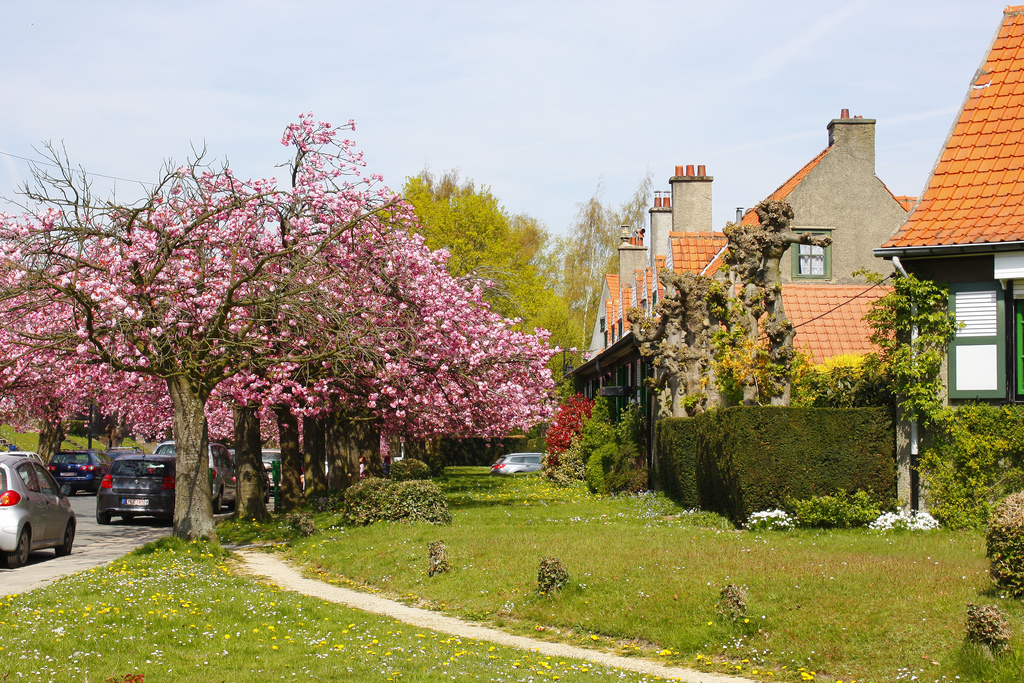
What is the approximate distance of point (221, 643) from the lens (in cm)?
846

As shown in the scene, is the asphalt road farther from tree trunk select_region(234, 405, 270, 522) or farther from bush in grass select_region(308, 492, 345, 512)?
bush in grass select_region(308, 492, 345, 512)

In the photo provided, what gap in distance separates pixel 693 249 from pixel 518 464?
745 inches

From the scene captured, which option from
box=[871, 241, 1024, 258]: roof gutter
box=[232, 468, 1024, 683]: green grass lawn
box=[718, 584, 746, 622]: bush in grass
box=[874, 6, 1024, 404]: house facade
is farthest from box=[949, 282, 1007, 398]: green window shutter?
box=[718, 584, 746, 622]: bush in grass

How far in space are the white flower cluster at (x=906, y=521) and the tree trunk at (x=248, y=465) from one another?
12064 mm

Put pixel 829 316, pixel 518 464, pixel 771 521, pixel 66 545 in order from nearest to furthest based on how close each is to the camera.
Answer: pixel 771 521
pixel 66 545
pixel 829 316
pixel 518 464

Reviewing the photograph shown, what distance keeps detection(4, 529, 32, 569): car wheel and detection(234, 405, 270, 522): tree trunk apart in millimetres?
6089

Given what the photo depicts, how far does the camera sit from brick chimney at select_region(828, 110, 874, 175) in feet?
87.8

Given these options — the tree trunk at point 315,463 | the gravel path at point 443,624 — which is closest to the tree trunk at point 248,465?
the tree trunk at point 315,463

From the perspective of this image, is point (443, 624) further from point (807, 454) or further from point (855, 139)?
point (855, 139)

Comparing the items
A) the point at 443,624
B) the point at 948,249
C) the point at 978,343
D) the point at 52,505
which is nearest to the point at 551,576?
the point at 443,624

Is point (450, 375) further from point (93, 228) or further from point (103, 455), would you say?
point (103, 455)

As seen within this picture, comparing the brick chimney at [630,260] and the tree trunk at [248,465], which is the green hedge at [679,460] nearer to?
the tree trunk at [248,465]

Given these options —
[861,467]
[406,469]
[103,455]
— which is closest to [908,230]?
[861,467]

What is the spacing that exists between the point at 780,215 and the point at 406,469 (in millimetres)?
23225
